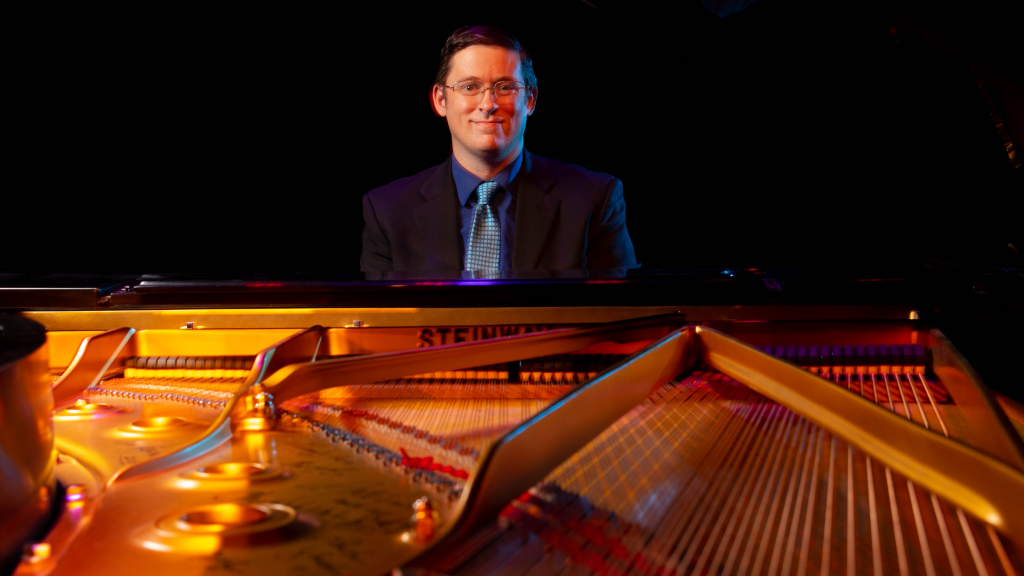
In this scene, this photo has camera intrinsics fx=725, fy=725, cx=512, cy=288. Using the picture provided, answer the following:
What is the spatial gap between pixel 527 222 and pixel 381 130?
180 centimetres

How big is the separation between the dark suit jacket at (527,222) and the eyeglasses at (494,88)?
387mm

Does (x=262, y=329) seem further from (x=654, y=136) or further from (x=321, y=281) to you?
(x=654, y=136)

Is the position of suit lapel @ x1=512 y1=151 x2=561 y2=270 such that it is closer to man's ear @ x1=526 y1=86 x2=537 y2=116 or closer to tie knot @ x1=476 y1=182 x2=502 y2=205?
tie knot @ x1=476 y1=182 x2=502 y2=205

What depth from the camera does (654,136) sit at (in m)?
5.23

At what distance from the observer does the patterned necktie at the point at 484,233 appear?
13.1 feet

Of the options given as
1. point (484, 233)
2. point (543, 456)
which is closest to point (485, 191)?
point (484, 233)

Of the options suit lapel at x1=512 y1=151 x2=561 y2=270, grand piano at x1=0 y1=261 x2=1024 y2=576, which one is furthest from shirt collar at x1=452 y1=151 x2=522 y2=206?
grand piano at x1=0 y1=261 x2=1024 y2=576

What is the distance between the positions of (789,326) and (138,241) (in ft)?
15.7

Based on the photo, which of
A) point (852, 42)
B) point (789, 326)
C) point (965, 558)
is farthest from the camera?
point (852, 42)

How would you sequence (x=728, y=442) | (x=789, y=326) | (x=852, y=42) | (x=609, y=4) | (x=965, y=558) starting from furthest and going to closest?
(x=852, y=42) → (x=609, y=4) → (x=789, y=326) → (x=728, y=442) → (x=965, y=558)

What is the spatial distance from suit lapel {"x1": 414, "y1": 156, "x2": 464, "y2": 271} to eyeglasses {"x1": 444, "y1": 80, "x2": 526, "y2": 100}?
1.58 feet

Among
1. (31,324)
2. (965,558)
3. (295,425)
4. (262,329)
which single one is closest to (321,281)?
(262,329)

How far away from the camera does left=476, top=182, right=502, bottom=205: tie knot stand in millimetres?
3992

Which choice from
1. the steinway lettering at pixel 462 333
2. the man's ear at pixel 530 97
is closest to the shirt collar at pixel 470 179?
the man's ear at pixel 530 97
